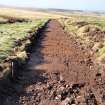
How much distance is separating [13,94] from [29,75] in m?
4.44

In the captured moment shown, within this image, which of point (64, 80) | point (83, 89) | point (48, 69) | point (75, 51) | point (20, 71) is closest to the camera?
point (83, 89)

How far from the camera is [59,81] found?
65.1ft

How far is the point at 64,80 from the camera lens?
2020 cm

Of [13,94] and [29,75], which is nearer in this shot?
[13,94]

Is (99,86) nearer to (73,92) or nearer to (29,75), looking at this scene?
(73,92)

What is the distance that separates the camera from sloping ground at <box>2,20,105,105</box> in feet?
52.5

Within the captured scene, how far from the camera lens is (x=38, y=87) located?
1834 centimetres

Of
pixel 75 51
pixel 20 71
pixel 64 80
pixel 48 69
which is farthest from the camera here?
pixel 75 51

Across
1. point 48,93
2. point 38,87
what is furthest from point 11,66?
point 48,93

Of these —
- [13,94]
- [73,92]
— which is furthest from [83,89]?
[13,94]

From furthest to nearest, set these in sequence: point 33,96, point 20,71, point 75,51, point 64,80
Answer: point 75,51 < point 20,71 < point 64,80 < point 33,96

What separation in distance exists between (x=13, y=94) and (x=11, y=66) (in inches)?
146

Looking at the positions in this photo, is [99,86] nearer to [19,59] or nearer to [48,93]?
[48,93]

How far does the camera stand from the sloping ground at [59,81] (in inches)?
631
